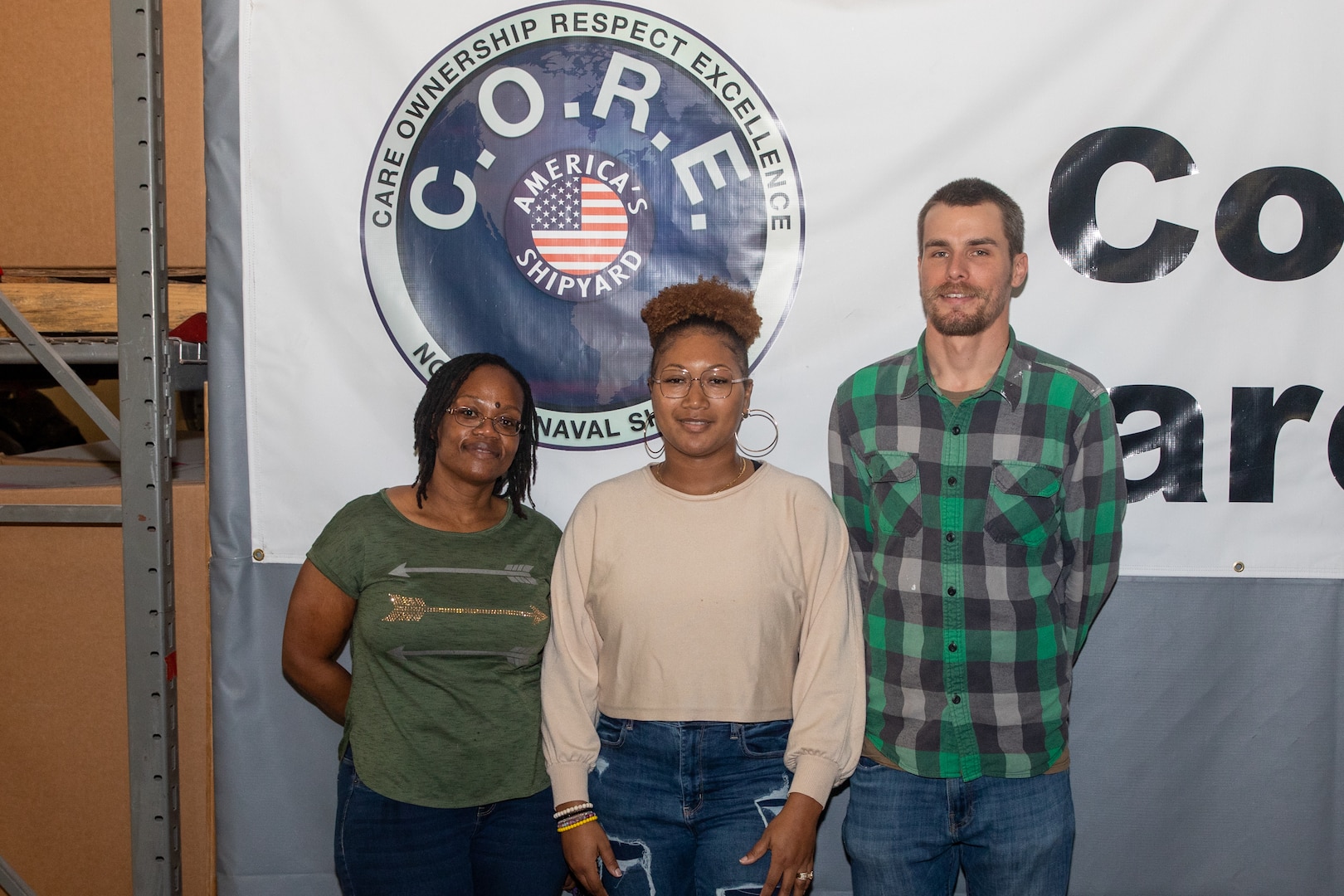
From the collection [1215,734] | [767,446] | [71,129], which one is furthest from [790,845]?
[71,129]

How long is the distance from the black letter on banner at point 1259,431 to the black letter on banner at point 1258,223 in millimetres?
284

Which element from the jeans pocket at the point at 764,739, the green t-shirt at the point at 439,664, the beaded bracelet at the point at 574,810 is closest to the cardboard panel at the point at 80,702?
the green t-shirt at the point at 439,664

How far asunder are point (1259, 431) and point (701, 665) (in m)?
1.55

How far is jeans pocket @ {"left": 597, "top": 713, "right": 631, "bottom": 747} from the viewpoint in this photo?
1.77 meters

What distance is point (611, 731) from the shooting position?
1781mm

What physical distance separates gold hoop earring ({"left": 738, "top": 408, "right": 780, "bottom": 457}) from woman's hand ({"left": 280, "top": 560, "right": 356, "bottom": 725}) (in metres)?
0.98

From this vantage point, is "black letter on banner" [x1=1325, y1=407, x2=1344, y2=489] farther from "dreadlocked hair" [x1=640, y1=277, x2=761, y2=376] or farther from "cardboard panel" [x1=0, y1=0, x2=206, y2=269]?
"cardboard panel" [x1=0, y1=0, x2=206, y2=269]

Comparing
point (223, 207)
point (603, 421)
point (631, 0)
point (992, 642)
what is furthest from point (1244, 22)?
point (223, 207)

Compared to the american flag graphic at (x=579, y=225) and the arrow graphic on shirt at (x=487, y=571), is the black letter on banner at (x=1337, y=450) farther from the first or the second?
the arrow graphic on shirt at (x=487, y=571)

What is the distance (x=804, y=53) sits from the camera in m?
2.25

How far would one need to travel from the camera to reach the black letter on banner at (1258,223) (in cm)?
226

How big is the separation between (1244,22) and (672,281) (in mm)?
1485

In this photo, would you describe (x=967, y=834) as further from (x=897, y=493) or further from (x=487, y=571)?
(x=487, y=571)

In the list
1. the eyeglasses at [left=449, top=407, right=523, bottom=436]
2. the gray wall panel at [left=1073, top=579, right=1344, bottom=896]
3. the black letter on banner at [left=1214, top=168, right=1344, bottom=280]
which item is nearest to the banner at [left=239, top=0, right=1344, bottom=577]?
the black letter on banner at [left=1214, top=168, right=1344, bottom=280]
